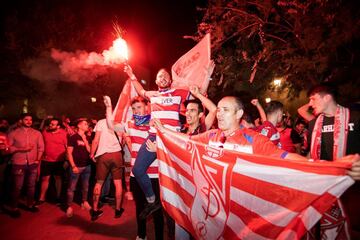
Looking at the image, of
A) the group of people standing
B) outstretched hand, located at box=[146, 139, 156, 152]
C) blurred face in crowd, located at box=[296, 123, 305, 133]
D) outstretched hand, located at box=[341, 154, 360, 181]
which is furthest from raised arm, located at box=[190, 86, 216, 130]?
blurred face in crowd, located at box=[296, 123, 305, 133]

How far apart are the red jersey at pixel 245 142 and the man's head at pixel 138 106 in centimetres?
190

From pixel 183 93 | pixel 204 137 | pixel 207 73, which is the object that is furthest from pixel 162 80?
pixel 204 137

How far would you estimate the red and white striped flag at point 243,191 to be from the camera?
285 cm

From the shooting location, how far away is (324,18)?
383 inches

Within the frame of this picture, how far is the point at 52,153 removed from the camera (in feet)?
27.9

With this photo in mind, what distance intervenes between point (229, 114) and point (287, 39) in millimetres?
9737

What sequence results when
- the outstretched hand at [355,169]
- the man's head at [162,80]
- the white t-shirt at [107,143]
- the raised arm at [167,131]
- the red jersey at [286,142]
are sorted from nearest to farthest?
1. the outstretched hand at [355,169]
2. the raised arm at [167,131]
3. the man's head at [162,80]
4. the white t-shirt at [107,143]
5. the red jersey at [286,142]

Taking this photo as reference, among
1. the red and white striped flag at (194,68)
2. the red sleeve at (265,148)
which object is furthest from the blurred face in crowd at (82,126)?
the red sleeve at (265,148)

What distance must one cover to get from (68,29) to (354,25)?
51.7 feet

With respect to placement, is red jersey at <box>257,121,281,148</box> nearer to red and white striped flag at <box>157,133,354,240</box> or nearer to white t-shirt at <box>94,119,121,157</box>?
red and white striped flag at <box>157,133,354,240</box>

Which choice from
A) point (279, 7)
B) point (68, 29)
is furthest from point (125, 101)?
point (68, 29)

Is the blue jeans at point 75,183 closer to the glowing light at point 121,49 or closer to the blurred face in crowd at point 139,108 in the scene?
the blurred face in crowd at point 139,108

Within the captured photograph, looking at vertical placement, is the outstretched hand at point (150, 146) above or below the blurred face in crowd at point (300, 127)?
below

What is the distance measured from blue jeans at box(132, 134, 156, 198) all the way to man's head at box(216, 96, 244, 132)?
1.56 meters
